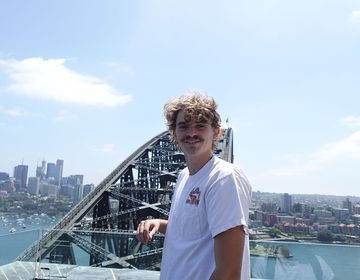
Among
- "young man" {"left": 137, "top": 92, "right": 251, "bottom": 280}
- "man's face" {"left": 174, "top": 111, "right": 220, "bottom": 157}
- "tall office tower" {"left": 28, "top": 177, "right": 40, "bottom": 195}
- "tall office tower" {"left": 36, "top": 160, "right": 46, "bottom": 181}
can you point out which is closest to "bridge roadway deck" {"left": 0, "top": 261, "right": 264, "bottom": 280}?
"young man" {"left": 137, "top": 92, "right": 251, "bottom": 280}

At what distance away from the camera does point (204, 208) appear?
1840 millimetres

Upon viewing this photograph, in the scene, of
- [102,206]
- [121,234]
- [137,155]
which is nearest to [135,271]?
[121,234]

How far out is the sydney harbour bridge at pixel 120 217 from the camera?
23.1 ft

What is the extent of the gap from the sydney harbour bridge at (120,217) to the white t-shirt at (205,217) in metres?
0.45

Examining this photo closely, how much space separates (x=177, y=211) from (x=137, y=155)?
28.7 meters

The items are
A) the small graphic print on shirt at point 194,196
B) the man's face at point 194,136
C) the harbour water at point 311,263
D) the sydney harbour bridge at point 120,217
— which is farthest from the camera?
the sydney harbour bridge at point 120,217

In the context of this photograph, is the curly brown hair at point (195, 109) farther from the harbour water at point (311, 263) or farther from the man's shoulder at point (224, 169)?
the harbour water at point (311, 263)

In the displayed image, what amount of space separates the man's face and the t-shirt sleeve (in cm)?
27

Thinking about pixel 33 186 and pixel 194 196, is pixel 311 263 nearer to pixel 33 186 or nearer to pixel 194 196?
pixel 194 196

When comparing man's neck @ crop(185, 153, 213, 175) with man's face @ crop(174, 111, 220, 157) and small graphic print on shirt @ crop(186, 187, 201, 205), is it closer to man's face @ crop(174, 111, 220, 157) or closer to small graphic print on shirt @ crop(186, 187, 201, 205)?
man's face @ crop(174, 111, 220, 157)

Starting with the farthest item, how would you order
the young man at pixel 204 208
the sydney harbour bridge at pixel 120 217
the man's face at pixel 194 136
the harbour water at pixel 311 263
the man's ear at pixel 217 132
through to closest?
1. the sydney harbour bridge at pixel 120 217
2. the harbour water at pixel 311 263
3. the man's ear at pixel 217 132
4. the man's face at pixel 194 136
5. the young man at pixel 204 208

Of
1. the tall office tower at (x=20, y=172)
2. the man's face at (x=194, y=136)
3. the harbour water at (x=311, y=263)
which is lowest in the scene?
the harbour water at (x=311, y=263)

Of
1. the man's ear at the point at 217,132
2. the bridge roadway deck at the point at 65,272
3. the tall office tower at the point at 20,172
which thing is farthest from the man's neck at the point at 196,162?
the tall office tower at the point at 20,172

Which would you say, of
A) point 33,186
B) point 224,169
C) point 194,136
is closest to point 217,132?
point 194,136
